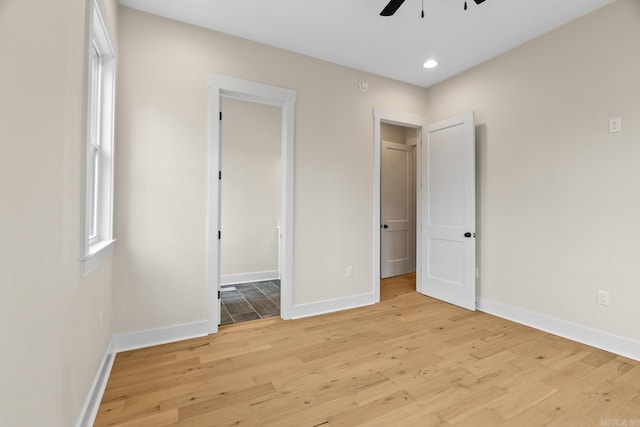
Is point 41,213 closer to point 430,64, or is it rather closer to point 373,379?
point 373,379

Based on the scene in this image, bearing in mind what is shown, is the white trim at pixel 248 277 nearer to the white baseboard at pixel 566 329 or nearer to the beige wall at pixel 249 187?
the beige wall at pixel 249 187

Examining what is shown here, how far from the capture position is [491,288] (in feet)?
11.1

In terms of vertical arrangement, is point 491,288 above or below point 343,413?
above

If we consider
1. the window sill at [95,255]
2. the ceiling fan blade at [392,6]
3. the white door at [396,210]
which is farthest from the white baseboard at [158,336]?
the white door at [396,210]

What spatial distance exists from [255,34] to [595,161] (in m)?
3.33

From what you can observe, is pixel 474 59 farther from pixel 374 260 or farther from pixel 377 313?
pixel 377 313

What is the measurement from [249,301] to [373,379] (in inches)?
86.1

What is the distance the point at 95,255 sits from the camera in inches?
70.2

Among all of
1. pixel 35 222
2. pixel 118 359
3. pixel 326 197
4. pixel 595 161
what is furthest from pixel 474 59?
pixel 118 359

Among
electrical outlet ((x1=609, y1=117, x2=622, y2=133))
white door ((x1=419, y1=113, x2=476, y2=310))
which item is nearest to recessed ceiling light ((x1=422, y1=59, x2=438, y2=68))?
white door ((x1=419, y1=113, x2=476, y2=310))

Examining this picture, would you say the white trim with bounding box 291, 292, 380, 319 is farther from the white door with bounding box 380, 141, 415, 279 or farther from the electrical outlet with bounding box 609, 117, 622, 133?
the electrical outlet with bounding box 609, 117, 622, 133

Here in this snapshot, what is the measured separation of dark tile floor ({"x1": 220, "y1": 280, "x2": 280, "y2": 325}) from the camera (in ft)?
10.7

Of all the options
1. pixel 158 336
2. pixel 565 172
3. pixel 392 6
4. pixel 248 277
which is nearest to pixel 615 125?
pixel 565 172

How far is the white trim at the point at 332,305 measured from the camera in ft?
10.7
